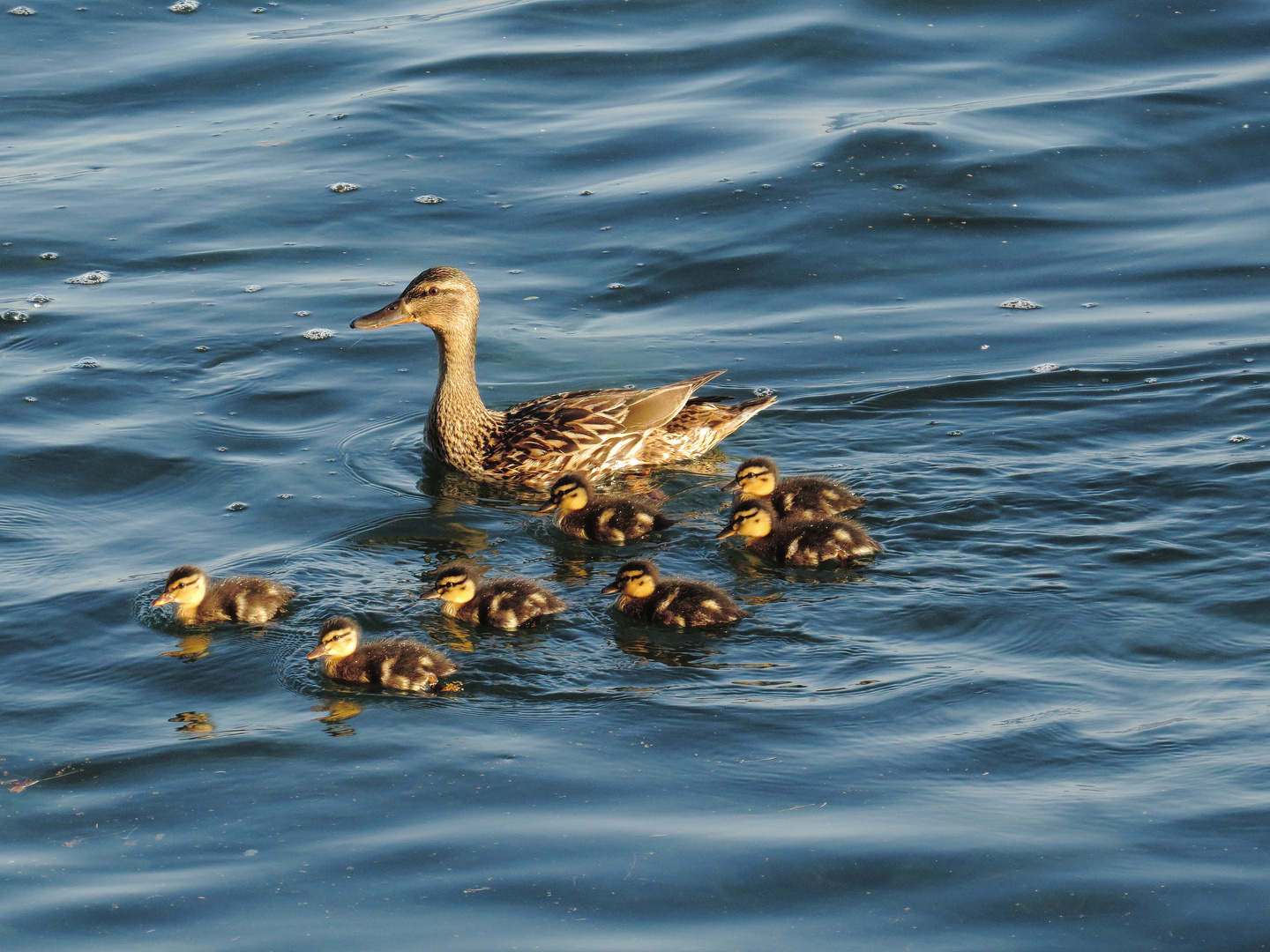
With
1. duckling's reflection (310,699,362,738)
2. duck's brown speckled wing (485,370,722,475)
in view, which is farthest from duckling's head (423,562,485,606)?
duck's brown speckled wing (485,370,722,475)

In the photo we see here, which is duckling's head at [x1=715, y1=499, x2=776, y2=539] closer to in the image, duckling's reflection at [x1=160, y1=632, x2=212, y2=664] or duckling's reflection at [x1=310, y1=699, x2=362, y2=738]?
duckling's reflection at [x1=310, y1=699, x2=362, y2=738]

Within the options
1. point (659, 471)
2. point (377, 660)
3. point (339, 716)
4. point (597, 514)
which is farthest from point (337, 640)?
point (659, 471)

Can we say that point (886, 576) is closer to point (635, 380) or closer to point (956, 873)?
point (956, 873)

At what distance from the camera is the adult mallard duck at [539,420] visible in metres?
8.29

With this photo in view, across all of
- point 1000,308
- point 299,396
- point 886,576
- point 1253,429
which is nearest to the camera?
point 886,576

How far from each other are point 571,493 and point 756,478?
805mm

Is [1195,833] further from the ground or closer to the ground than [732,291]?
closer to the ground

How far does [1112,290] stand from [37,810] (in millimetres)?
7009

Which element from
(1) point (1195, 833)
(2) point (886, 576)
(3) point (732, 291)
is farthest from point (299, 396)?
(1) point (1195, 833)

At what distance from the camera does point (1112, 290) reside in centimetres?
1023

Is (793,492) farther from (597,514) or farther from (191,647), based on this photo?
(191,647)

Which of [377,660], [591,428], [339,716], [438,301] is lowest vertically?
[339,716]

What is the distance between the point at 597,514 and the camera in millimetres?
7492

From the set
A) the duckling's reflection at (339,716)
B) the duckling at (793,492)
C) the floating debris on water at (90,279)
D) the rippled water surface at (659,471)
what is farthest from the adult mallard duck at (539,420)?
the floating debris on water at (90,279)
